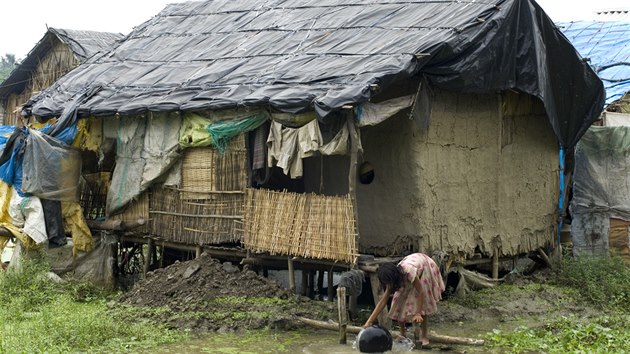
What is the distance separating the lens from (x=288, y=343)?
33.0 ft

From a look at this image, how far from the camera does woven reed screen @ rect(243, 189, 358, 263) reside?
35.5 ft

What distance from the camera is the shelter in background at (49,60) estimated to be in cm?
2391

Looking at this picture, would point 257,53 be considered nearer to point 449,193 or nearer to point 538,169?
point 449,193

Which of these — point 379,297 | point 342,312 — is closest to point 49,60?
point 379,297

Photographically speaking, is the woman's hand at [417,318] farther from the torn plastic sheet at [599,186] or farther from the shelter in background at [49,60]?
the shelter in background at [49,60]

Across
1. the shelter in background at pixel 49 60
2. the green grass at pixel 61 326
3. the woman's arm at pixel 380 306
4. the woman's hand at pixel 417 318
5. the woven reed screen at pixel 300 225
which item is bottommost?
the green grass at pixel 61 326

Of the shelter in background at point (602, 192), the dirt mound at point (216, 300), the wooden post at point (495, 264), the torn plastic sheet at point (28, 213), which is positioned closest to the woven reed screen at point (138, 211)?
the torn plastic sheet at point (28, 213)

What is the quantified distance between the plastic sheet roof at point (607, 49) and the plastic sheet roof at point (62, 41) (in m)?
11.2

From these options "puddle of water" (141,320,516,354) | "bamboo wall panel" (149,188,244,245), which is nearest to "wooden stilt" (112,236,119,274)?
"bamboo wall panel" (149,188,244,245)

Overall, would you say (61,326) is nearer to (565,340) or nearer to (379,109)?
(379,109)

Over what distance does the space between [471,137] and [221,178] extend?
3.48 meters

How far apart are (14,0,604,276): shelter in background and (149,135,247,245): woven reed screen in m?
0.03

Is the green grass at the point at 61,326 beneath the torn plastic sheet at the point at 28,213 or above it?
beneath

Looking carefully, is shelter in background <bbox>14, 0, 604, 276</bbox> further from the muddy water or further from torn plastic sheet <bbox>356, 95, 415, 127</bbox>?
the muddy water
